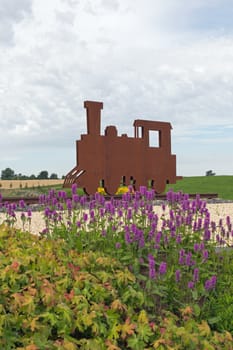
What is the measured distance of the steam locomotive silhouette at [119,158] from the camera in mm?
14227

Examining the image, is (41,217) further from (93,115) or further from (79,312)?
(79,312)

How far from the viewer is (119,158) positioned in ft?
50.5

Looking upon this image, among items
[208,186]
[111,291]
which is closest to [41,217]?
[111,291]

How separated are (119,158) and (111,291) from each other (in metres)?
11.7

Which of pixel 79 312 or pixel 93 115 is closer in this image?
pixel 79 312

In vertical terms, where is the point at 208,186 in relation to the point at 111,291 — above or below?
above

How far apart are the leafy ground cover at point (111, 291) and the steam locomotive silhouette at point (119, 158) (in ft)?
28.6

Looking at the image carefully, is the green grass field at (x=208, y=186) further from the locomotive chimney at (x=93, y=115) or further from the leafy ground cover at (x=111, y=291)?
the leafy ground cover at (x=111, y=291)

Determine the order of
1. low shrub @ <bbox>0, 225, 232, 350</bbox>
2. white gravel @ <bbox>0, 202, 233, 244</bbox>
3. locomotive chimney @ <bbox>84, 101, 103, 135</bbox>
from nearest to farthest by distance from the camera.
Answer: low shrub @ <bbox>0, 225, 232, 350</bbox> < white gravel @ <bbox>0, 202, 233, 244</bbox> < locomotive chimney @ <bbox>84, 101, 103, 135</bbox>

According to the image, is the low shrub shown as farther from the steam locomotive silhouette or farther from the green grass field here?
the green grass field

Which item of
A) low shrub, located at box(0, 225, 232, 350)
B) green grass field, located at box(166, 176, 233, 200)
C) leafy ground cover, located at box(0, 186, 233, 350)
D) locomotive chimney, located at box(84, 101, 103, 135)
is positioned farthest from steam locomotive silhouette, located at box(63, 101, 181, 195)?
low shrub, located at box(0, 225, 232, 350)

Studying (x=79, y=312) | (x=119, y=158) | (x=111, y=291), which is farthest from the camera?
(x=119, y=158)

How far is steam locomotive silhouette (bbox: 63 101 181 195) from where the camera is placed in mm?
14227

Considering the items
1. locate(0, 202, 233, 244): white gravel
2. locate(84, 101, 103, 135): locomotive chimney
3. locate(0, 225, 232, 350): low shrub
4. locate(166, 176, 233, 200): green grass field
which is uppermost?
locate(84, 101, 103, 135): locomotive chimney
